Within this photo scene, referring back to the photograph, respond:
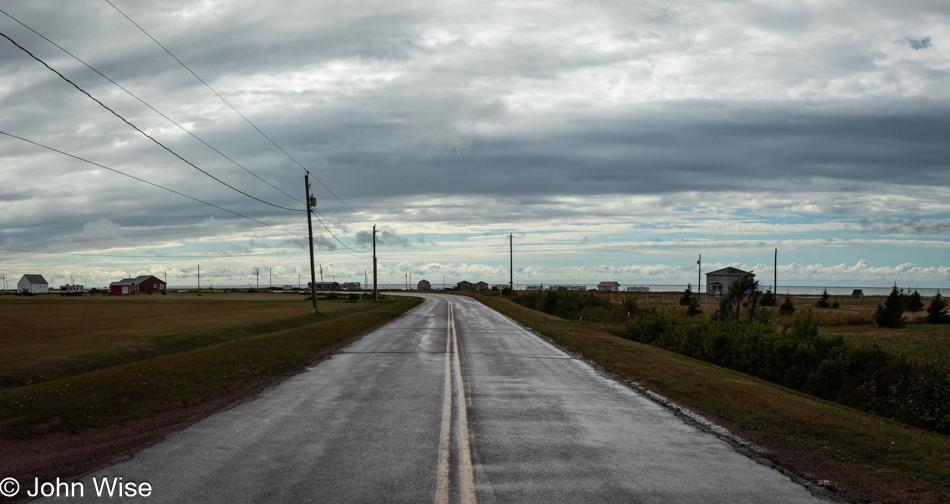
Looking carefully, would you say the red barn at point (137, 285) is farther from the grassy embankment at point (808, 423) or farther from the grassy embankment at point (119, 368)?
the grassy embankment at point (808, 423)

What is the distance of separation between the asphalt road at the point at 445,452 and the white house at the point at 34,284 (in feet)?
669

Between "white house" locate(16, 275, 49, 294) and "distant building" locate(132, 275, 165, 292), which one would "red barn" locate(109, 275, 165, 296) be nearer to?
"distant building" locate(132, 275, 165, 292)

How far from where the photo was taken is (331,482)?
22.5 ft

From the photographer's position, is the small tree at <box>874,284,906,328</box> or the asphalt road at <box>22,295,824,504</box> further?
the small tree at <box>874,284,906,328</box>

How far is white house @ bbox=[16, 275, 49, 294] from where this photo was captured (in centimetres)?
17550

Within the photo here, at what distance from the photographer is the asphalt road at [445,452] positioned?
6641 mm

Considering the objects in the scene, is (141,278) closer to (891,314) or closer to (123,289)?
(123,289)

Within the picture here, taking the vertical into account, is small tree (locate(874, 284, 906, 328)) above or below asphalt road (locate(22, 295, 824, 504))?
below

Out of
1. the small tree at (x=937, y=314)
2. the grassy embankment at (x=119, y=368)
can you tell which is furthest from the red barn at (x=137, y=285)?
the small tree at (x=937, y=314)

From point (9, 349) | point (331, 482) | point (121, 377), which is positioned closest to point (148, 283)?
point (9, 349)

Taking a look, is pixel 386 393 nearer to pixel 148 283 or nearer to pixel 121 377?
pixel 121 377

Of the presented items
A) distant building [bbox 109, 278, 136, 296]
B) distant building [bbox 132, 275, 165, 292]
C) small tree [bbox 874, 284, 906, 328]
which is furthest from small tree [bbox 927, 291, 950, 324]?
distant building [bbox 132, 275, 165, 292]

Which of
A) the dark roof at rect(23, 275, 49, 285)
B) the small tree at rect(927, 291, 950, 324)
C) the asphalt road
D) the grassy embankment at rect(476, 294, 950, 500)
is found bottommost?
the small tree at rect(927, 291, 950, 324)

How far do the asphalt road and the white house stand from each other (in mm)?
203768
